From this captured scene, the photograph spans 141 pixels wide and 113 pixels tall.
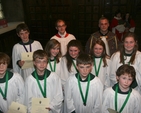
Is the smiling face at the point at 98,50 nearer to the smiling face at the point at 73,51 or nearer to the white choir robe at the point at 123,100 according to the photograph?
the smiling face at the point at 73,51

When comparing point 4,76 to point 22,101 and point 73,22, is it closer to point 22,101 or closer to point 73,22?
point 22,101

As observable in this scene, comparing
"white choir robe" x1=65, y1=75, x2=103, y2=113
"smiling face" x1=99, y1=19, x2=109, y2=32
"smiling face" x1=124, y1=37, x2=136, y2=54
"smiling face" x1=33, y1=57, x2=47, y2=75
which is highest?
"smiling face" x1=99, y1=19, x2=109, y2=32

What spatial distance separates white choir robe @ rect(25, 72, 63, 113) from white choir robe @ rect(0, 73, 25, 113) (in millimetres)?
95

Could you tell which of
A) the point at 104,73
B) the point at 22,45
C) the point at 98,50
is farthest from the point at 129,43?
the point at 22,45

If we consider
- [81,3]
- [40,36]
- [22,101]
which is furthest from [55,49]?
[40,36]

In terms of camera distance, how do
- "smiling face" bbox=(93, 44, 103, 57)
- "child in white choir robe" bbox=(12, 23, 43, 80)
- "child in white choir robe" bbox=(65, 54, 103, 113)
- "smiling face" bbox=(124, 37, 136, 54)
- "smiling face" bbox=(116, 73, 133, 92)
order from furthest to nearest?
"child in white choir robe" bbox=(12, 23, 43, 80) < "smiling face" bbox=(93, 44, 103, 57) < "smiling face" bbox=(124, 37, 136, 54) < "child in white choir robe" bbox=(65, 54, 103, 113) < "smiling face" bbox=(116, 73, 133, 92)

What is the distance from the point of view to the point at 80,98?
2.44 meters

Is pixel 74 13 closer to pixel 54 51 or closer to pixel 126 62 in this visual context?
pixel 54 51

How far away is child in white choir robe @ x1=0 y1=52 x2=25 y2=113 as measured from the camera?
2.36m

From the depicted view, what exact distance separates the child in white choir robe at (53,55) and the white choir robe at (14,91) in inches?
29.1

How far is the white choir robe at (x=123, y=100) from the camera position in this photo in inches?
85.9

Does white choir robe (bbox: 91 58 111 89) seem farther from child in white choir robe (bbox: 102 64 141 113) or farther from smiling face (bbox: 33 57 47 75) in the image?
smiling face (bbox: 33 57 47 75)

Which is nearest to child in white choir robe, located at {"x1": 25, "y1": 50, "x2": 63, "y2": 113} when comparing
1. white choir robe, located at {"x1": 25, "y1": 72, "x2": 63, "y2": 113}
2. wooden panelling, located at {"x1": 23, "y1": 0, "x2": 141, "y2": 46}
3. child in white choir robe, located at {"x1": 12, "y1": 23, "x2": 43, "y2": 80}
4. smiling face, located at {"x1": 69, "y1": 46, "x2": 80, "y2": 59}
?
white choir robe, located at {"x1": 25, "y1": 72, "x2": 63, "y2": 113}

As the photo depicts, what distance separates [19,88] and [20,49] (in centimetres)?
120
